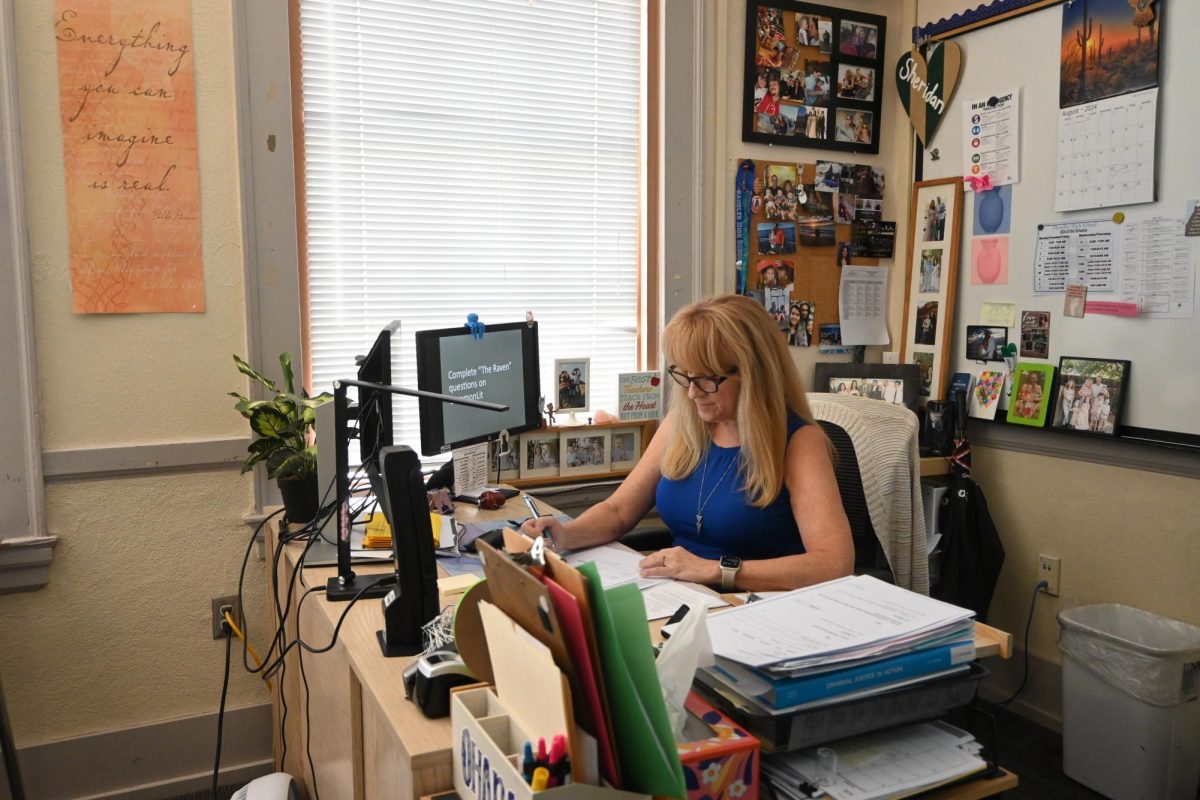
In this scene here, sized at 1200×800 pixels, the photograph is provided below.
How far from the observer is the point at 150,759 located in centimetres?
239

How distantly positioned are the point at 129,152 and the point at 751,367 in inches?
65.5

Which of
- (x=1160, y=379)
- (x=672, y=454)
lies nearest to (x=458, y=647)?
(x=672, y=454)

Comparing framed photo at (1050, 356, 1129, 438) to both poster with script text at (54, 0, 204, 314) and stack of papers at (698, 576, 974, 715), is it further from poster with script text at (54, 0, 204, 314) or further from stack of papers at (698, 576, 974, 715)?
poster with script text at (54, 0, 204, 314)

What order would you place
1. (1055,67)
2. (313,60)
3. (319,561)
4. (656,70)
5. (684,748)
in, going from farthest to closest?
(656,70) → (1055,67) → (313,60) → (319,561) → (684,748)

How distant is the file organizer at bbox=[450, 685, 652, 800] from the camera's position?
843 millimetres

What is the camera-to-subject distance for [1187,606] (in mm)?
2398

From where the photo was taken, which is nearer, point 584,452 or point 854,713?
point 854,713

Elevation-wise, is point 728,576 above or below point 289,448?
below

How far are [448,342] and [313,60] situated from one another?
0.95 m

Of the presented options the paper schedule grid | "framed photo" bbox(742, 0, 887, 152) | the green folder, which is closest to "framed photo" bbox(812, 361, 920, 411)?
"framed photo" bbox(742, 0, 887, 152)

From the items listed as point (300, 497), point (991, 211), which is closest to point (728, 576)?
point (300, 497)

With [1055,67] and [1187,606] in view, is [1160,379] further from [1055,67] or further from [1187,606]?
[1055,67]

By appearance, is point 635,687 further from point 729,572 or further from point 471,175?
point 471,175

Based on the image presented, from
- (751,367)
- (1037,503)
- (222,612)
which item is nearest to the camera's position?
(751,367)
